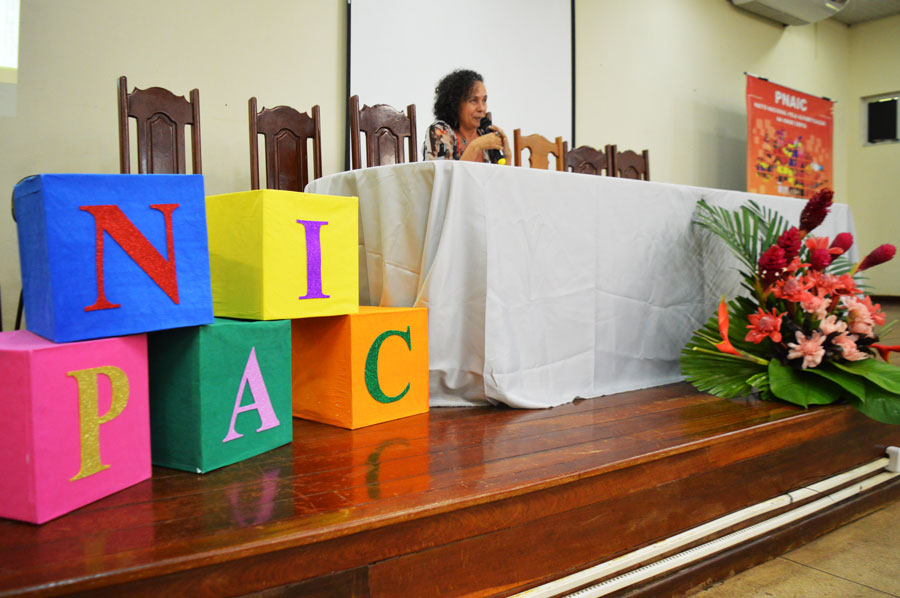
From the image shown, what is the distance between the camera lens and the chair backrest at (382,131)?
2586mm

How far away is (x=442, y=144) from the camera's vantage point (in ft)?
8.43

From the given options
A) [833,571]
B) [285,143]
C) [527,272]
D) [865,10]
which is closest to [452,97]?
[285,143]

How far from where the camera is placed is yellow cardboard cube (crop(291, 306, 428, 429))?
1.31m

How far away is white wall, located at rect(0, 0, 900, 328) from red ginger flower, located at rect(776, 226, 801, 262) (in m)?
2.32

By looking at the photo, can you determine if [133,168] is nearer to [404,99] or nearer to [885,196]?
[404,99]

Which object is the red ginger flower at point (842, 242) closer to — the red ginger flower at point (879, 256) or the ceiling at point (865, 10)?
the red ginger flower at point (879, 256)

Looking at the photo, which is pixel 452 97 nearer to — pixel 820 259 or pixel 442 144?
pixel 442 144

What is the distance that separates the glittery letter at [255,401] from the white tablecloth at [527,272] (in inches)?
17.8

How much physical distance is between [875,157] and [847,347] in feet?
20.8

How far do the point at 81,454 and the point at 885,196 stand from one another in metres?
7.66

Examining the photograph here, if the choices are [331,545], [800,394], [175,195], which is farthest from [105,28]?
[800,394]

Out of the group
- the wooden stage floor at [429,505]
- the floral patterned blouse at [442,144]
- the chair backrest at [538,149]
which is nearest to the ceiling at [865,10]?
the chair backrest at [538,149]

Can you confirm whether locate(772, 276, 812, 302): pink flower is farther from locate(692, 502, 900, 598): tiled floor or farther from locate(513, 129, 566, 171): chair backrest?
locate(513, 129, 566, 171): chair backrest

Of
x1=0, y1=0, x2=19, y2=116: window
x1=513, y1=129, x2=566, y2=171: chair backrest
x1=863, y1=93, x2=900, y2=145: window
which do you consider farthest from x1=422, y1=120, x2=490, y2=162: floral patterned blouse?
x1=863, y1=93, x2=900, y2=145: window
